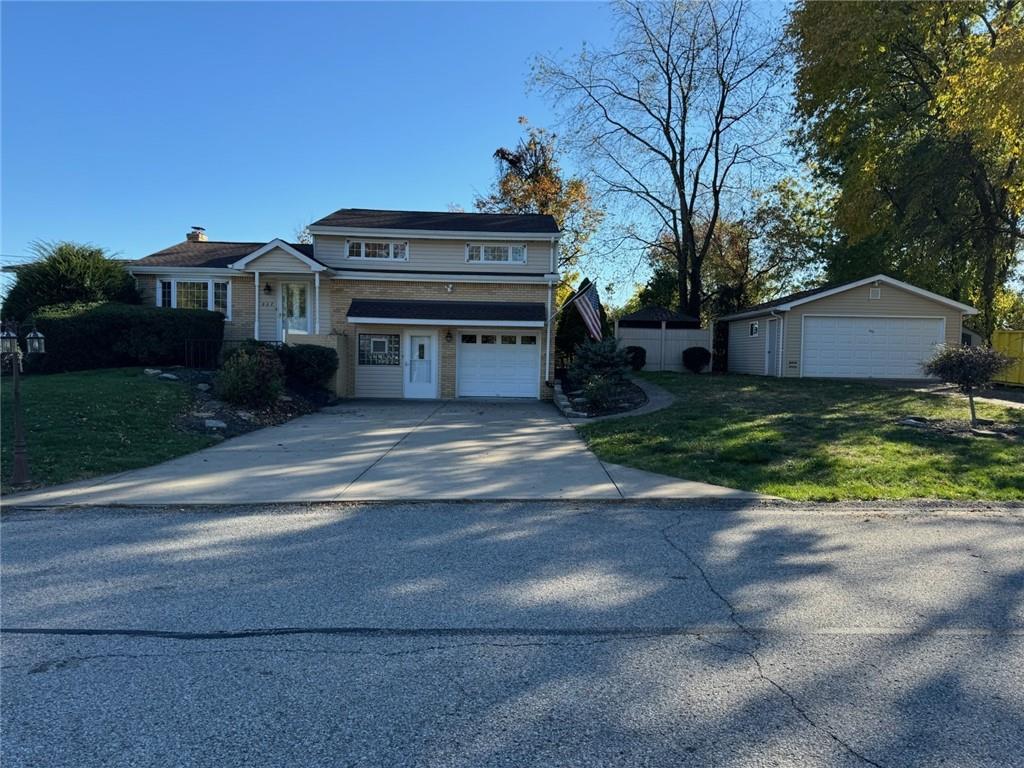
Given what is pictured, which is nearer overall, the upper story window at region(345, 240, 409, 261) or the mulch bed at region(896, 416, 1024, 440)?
the mulch bed at region(896, 416, 1024, 440)

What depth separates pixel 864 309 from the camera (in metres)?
23.7

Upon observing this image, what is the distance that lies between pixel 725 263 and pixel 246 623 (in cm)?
3786

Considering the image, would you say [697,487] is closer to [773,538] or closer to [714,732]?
[773,538]

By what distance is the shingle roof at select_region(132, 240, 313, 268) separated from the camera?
2183 cm

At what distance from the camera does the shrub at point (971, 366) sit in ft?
39.2

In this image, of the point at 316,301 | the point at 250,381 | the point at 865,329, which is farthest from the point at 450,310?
the point at 865,329

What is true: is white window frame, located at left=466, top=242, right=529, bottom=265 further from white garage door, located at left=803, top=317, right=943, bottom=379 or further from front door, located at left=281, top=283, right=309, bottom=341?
white garage door, located at left=803, top=317, right=943, bottom=379

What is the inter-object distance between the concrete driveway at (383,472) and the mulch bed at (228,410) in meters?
0.51

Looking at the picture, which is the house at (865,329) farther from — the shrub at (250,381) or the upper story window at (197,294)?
the upper story window at (197,294)

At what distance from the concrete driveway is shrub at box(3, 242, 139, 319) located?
11.1 metres

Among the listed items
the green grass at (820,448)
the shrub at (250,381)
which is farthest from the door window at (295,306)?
the green grass at (820,448)

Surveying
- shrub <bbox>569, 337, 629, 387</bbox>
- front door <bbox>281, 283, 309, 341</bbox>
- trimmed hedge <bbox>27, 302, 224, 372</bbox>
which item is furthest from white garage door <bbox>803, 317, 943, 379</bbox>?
trimmed hedge <bbox>27, 302, 224, 372</bbox>

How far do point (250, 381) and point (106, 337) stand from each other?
7476mm

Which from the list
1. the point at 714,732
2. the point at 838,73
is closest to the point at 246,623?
the point at 714,732
